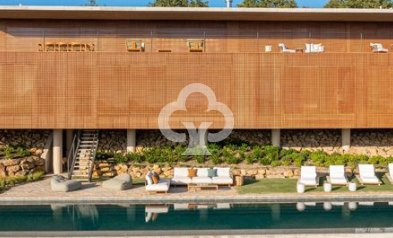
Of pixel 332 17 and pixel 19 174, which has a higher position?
pixel 332 17

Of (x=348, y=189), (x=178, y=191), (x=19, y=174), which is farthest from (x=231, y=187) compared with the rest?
(x=19, y=174)

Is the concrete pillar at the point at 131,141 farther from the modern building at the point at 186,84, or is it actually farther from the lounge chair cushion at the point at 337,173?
the lounge chair cushion at the point at 337,173

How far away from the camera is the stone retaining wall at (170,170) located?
17.1m

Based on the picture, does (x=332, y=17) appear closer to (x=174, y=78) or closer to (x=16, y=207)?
(x=174, y=78)

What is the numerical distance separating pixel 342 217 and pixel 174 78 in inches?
337

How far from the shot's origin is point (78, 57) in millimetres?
17672

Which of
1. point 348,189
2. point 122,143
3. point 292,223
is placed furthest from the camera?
point 122,143

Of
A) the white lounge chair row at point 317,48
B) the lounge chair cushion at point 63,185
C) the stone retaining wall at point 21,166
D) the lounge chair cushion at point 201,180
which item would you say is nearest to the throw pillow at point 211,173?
the lounge chair cushion at point 201,180

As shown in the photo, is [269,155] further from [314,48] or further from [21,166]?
[21,166]

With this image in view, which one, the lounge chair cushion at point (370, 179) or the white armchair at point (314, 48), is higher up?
the white armchair at point (314, 48)

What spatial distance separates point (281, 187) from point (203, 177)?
2.67 m

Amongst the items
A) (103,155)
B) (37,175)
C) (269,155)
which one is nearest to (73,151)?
(103,155)

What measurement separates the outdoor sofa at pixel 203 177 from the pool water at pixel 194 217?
79.6 inches

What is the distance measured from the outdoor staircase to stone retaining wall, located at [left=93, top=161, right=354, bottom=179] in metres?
0.45
